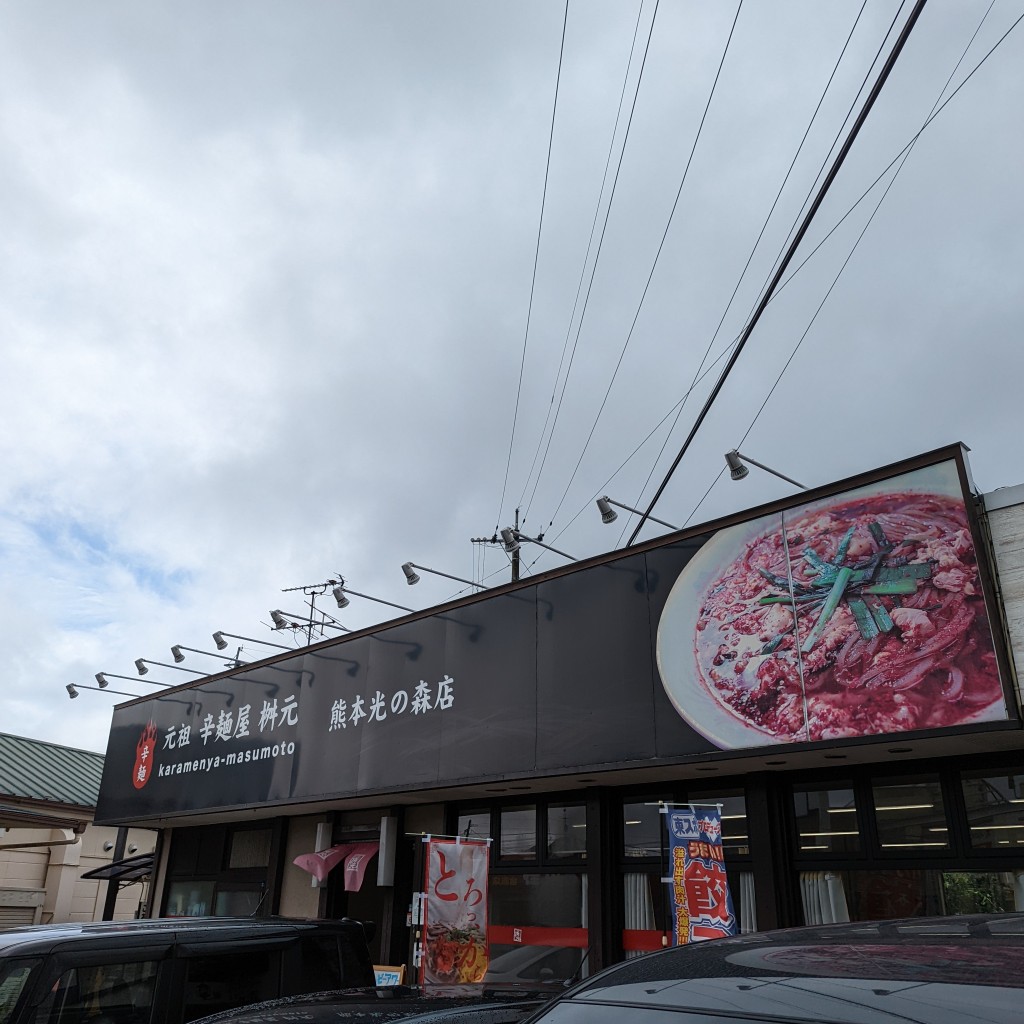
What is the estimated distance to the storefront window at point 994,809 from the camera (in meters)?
8.00

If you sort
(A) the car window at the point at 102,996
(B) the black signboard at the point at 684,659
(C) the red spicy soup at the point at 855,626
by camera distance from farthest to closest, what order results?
(B) the black signboard at the point at 684,659 < (C) the red spicy soup at the point at 855,626 < (A) the car window at the point at 102,996

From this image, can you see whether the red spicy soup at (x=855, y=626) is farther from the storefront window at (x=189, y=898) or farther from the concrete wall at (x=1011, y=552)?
the storefront window at (x=189, y=898)

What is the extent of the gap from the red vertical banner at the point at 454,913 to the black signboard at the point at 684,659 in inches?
46.5

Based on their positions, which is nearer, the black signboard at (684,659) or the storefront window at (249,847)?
the black signboard at (684,659)

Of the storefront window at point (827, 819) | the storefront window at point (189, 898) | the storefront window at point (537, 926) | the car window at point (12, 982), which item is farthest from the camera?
the storefront window at point (189, 898)

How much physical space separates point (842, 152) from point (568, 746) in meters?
7.01

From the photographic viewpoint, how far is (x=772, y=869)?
9.12m

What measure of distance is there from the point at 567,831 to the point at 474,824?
6.53 ft

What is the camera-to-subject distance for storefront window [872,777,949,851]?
333 inches

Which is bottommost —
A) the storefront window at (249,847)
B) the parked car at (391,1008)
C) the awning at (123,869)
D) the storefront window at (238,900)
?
the parked car at (391,1008)

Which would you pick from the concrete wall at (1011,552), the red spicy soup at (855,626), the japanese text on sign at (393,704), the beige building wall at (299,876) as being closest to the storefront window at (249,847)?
the beige building wall at (299,876)

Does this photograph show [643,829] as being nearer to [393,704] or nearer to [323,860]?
[393,704]

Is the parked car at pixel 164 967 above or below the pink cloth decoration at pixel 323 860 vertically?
below

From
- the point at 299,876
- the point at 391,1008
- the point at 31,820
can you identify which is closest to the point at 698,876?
the point at 391,1008
